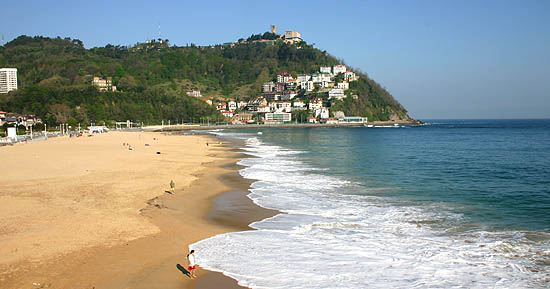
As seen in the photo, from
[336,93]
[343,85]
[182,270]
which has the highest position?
[343,85]

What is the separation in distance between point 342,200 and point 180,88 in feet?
562

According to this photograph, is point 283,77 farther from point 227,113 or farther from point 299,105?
point 227,113

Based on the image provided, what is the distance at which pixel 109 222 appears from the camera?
39.8 feet

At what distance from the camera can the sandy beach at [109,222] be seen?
8445 millimetres

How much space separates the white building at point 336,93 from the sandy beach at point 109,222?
14606 centimetres

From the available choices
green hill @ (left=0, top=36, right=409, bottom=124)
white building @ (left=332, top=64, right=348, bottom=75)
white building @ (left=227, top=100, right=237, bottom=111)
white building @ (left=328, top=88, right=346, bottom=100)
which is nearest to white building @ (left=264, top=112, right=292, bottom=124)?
green hill @ (left=0, top=36, right=409, bottom=124)

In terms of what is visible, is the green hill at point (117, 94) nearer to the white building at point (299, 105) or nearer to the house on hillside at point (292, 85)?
the white building at point (299, 105)

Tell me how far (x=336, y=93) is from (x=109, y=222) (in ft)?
522

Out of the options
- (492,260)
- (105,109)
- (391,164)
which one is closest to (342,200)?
(492,260)

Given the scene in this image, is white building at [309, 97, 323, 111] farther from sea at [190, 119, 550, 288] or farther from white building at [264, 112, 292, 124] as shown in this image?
sea at [190, 119, 550, 288]

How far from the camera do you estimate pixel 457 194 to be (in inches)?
724

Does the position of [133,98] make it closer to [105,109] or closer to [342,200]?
[105,109]

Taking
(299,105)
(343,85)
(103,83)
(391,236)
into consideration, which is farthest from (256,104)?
(391,236)

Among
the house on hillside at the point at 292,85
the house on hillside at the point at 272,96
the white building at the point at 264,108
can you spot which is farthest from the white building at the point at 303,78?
the white building at the point at 264,108
